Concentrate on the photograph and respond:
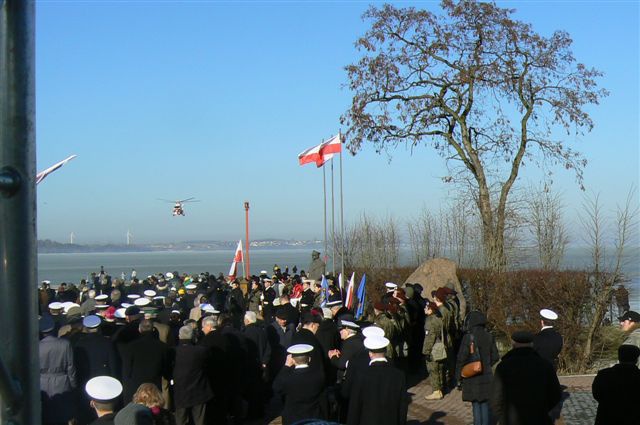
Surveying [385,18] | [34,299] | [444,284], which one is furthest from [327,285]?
[34,299]

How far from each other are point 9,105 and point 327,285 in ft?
66.3

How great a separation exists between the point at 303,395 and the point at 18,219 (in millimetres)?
7699

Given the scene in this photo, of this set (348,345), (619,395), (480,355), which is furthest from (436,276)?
(619,395)

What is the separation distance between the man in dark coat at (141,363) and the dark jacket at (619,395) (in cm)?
581

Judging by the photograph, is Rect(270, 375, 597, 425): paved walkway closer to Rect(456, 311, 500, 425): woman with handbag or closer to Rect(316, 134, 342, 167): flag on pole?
Rect(456, 311, 500, 425): woman with handbag

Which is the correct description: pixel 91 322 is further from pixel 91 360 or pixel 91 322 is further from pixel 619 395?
pixel 619 395

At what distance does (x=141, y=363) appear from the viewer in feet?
35.4

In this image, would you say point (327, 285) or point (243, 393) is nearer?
point (243, 393)

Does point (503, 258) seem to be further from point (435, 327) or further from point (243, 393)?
point (243, 393)

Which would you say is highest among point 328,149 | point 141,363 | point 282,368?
point 328,149

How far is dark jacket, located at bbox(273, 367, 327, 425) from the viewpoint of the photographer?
9.21 m

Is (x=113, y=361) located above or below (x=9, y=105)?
below

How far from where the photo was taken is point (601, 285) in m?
16.8

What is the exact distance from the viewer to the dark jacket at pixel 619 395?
7.61 metres
